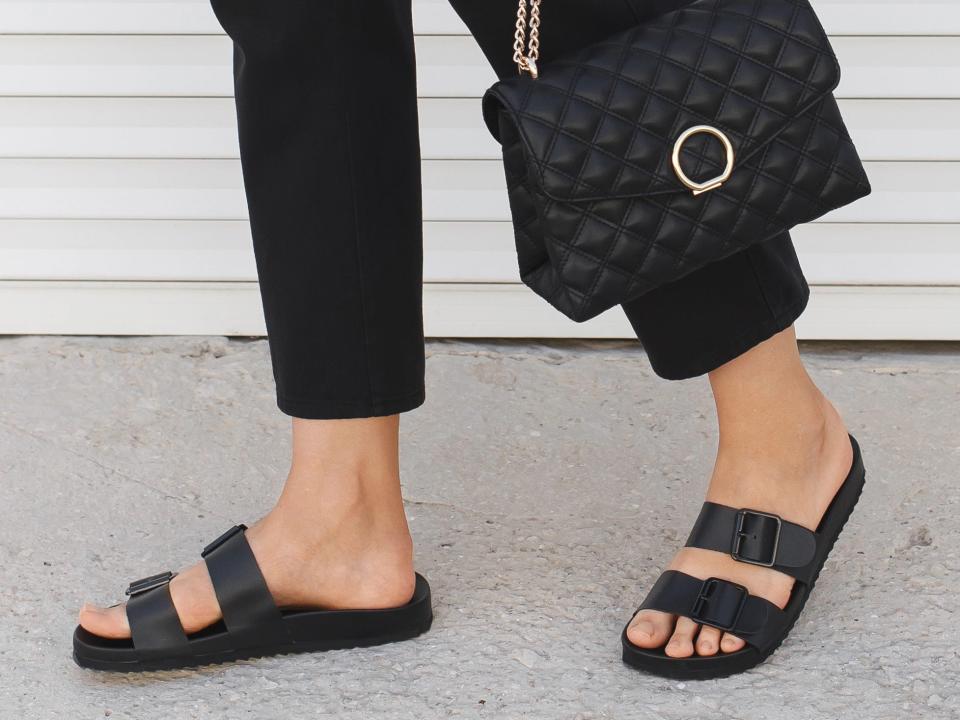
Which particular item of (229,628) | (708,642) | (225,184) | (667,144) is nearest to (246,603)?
(229,628)

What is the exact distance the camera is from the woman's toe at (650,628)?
1.12 m

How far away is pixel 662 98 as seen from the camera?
1.00 meters

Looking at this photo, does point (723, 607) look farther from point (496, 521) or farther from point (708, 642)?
point (496, 521)

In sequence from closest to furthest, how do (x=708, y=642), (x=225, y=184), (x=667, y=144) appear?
(x=667, y=144), (x=708, y=642), (x=225, y=184)

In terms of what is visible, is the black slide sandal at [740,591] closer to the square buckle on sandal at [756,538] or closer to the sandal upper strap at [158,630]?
the square buckle on sandal at [756,538]

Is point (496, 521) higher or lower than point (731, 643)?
lower

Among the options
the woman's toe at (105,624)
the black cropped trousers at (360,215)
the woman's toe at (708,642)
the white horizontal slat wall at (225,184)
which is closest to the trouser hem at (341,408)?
the black cropped trousers at (360,215)

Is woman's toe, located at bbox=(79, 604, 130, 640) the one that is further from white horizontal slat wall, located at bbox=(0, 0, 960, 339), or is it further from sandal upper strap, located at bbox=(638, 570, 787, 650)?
white horizontal slat wall, located at bbox=(0, 0, 960, 339)

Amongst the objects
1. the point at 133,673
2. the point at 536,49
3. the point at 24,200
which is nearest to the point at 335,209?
the point at 536,49

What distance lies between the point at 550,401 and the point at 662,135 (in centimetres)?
93

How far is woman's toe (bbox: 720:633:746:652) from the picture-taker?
3.65 ft

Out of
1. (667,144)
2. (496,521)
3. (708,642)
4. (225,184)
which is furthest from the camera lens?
(225,184)

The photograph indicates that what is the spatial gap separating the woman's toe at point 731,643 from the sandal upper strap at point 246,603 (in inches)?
17.4

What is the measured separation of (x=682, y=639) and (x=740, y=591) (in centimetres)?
8
